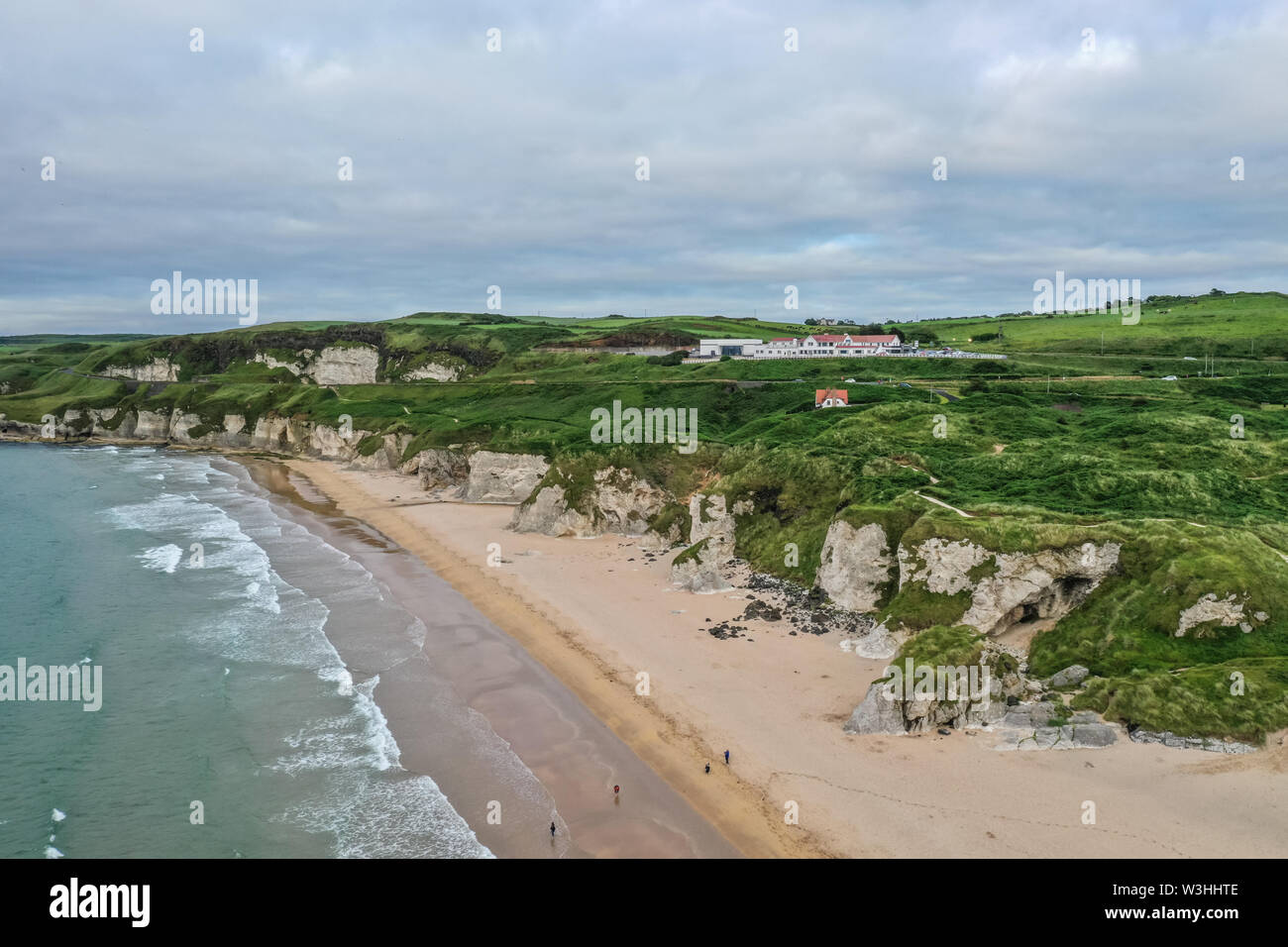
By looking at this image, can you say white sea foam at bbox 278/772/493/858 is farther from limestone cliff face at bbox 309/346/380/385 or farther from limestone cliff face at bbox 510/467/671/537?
limestone cliff face at bbox 309/346/380/385

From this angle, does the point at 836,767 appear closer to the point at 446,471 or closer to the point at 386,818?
the point at 386,818

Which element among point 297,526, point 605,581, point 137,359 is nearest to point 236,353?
point 137,359

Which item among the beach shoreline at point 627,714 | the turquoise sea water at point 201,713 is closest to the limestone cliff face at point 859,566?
the beach shoreline at point 627,714

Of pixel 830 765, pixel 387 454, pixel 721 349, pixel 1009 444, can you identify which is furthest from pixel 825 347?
pixel 830 765

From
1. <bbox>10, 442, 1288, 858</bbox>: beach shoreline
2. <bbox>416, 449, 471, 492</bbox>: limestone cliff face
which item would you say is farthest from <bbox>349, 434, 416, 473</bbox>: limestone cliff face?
<bbox>10, 442, 1288, 858</bbox>: beach shoreline
